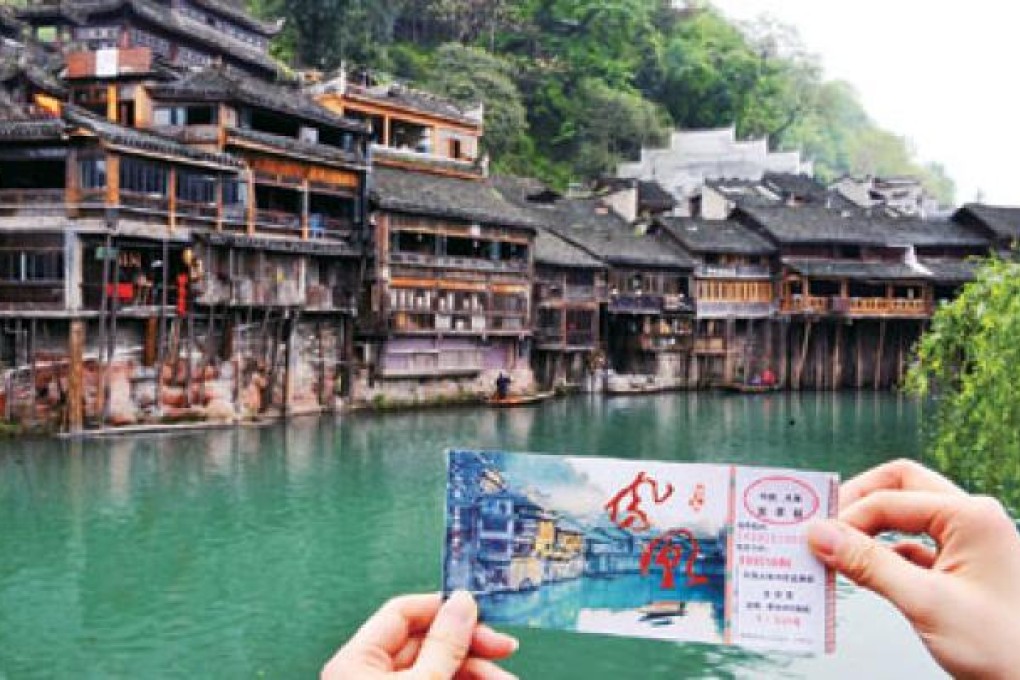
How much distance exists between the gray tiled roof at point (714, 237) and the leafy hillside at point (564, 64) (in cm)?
1141

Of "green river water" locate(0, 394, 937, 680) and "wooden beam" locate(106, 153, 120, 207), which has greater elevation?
"wooden beam" locate(106, 153, 120, 207)

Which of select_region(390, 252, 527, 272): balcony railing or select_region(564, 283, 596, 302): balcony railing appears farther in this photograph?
select_region(564, 283, 596, 302): balcony railing

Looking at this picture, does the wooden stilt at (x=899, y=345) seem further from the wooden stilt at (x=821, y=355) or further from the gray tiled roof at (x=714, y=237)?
the gray tiled roof at (x=714, y=237)

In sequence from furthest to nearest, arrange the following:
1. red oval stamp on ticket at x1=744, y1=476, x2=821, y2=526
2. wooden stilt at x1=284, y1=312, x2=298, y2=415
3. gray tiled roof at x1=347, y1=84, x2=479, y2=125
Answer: gray tiled roof at x1=347, y1=84, x2=479, y2=125 → wooden stilt at x1=284, y1=312, x2=298, y2=415 → red oval stamp on ticket at x1=744, y1=476, x2=821, y2=526

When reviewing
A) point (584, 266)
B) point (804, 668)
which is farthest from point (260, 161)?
point (804, 668)

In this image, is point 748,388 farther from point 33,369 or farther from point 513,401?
point 33,369

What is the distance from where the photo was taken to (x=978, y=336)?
18.6 meters

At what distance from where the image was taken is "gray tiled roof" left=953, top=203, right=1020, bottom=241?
2162 inches

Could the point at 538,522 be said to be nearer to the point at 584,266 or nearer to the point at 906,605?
the point at 906,605

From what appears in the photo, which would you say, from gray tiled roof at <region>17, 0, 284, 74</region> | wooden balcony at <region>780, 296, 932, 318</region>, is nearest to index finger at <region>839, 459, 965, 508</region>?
gray tiled roof at <region>17, 0, 284, 74</region>

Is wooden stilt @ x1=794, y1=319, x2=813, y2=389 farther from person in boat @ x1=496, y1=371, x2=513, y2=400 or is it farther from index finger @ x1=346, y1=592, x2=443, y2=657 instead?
index finger @ x1=346, y1=592, x2=443, y2=657

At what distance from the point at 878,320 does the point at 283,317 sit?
Answer: 3123 cm

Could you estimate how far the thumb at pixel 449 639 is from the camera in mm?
2238

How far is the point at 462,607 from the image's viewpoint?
7.65 feet
